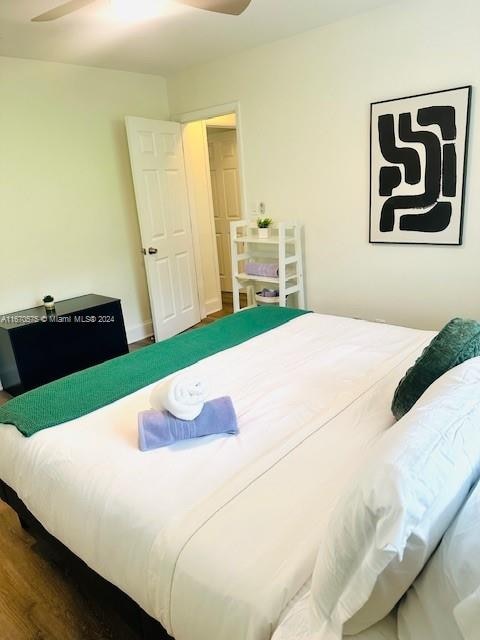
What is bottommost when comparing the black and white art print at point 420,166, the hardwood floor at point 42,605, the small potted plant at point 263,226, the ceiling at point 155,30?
the hardwood floor at point 42,605

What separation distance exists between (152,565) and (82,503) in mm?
329

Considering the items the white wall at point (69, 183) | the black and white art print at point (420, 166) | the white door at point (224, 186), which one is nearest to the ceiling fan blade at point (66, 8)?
the white wall at point (69, 183)

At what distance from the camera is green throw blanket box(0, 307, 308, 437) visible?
1.67 metres

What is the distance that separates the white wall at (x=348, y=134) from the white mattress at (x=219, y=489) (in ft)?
4.76

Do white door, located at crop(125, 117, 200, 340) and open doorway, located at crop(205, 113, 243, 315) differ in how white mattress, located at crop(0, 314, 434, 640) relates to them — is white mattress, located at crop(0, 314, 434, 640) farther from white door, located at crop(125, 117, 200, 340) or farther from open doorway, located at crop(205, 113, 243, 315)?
open doorway, located at crop(205, 113, 243, 315)

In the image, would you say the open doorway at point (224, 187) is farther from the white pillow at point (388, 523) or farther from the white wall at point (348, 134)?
the white pillow at point (388, 523)

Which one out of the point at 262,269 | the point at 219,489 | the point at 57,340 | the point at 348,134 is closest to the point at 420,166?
the point at 348,134

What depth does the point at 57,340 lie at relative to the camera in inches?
131

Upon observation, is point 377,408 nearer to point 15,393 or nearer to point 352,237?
point 352,237

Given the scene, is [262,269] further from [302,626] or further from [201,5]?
[302,626]

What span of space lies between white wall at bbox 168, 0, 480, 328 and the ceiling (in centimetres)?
20

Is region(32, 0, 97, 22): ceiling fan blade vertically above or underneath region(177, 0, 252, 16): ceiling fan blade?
above

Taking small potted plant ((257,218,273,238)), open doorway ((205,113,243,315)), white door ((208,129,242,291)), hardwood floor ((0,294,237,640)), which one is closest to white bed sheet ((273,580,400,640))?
hardwood floor ((0,294,237,640))

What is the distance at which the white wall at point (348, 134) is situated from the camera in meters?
2.81
